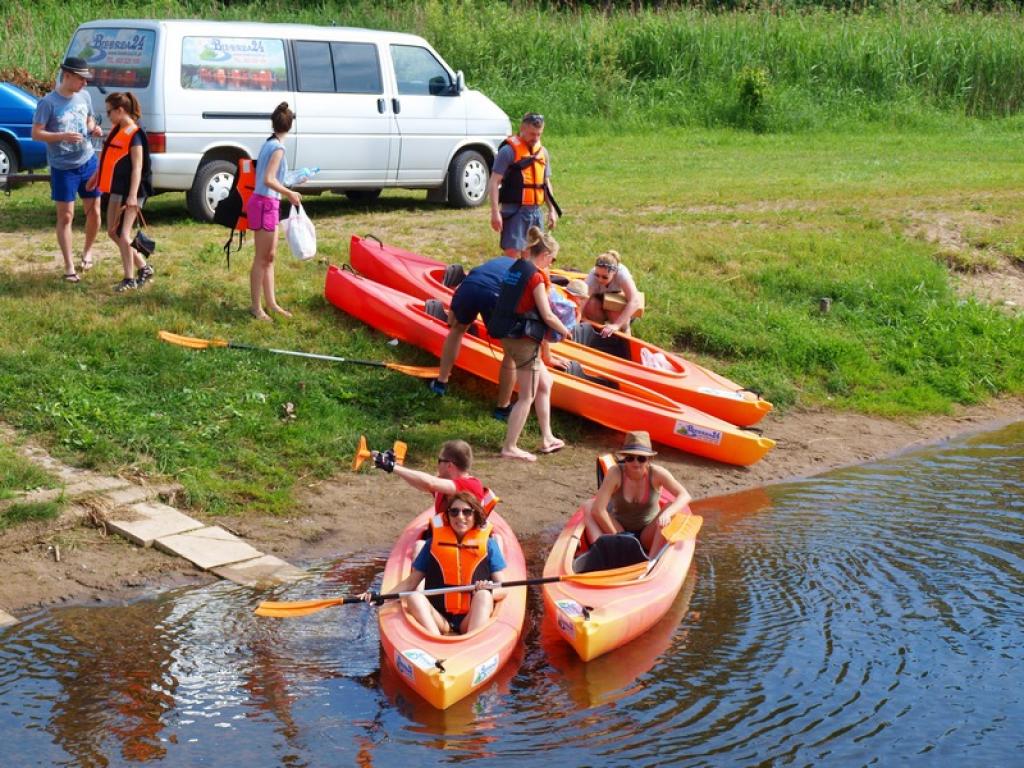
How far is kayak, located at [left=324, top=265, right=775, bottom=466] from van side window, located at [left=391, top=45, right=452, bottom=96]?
4.37 m

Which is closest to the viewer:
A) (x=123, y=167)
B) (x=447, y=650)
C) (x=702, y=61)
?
(x=447, y=650)

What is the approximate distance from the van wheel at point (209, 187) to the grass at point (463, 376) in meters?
0.19

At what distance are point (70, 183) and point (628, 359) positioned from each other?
16.1 ft

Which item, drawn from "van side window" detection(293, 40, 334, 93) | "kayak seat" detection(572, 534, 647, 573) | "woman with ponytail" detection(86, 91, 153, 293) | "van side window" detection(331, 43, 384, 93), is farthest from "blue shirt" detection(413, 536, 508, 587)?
"van side window" detection(331, 43, 384, 93)

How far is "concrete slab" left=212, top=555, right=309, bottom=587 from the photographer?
7.93 m

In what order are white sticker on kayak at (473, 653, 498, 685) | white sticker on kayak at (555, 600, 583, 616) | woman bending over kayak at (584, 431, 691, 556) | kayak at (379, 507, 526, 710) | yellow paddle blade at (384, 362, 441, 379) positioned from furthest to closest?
yellow paddle blade at (384, 362, 441, 379) < woman bending over kayak at (584, 431, 691, 556) < white sticker on kayak at (555, 600, 583, 616) < white sticker on kayak at (473, 653, 498, 685) < kayak at (379, 507, 526, 710)

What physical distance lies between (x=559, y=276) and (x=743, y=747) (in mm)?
6625

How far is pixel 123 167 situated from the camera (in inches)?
435

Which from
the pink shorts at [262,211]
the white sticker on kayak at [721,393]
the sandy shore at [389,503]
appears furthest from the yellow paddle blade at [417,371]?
the white sticker on kayak at [721,393]

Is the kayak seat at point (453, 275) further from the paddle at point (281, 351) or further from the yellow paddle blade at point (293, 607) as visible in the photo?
the yellow paddle blade at point (293, 607)

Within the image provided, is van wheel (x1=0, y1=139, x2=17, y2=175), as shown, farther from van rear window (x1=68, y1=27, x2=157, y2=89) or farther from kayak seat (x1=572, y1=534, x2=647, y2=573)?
kayak seat (x1=572, y1=534, x2=647, y2=573)

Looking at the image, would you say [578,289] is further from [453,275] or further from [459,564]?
[459,564]

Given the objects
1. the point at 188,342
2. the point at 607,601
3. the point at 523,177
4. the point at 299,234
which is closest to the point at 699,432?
the point at 523,177

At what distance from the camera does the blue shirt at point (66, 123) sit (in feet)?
36.6
